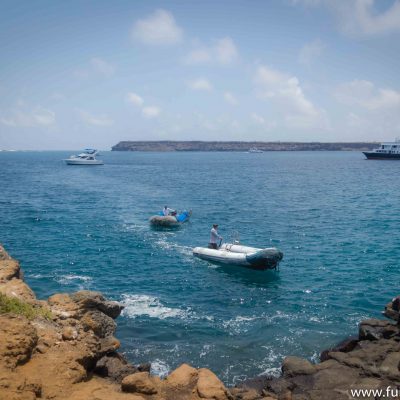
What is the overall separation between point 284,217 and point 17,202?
31404 millimetres

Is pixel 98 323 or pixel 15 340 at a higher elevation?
pixel 15 340

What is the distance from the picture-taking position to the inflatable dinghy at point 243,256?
877 inches

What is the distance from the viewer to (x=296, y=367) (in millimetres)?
12539

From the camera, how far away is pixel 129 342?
607 inches

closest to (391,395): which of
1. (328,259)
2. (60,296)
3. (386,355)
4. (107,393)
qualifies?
(386,355)

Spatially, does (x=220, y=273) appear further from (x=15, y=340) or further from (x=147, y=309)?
(x=15, y=340)

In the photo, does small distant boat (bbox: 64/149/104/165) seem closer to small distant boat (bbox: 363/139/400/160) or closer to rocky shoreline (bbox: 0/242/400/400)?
small distant boat (bbox: 363/139/400/160)

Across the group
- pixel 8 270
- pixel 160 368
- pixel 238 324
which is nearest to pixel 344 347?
pixel 238 324

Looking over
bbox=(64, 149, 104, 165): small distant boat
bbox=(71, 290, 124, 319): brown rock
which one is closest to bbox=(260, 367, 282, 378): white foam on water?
bbox=(71, 290, 124, 319): brown rock

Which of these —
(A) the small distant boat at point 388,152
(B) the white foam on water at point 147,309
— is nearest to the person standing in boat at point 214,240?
(B) the white foam on water at point 147,309

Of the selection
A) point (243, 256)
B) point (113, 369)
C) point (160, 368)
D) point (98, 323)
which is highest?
A: point (98, 323)

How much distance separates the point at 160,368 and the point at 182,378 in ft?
13.7

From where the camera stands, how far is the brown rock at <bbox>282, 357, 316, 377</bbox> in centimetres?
1234

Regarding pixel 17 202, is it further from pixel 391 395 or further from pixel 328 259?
pixel 391 395
